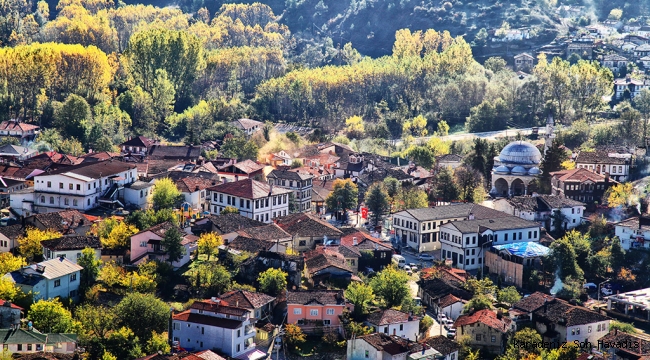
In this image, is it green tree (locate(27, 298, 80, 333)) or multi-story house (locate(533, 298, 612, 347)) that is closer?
green tree (locate(27, 298, 80, 333))

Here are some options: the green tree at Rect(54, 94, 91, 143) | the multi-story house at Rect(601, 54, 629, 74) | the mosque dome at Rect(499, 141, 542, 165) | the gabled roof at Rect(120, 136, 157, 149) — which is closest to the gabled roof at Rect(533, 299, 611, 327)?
the mosque dome at Rect(499, 141, 542, 165)

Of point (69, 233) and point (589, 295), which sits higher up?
point (69, 233)

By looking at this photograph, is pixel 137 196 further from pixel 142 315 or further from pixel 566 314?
pixel 566 314

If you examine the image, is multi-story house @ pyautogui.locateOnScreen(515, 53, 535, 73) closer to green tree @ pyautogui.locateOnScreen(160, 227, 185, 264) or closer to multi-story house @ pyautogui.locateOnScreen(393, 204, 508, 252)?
multi-story house @ pyautogui.locateOnScreen(393, 204, 508, 252)

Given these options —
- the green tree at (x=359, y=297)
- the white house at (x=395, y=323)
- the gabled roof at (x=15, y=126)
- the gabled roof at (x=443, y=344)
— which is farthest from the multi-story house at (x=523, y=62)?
the gabled roof at (x=443, y=344)

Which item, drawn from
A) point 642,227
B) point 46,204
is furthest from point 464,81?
point 46,204

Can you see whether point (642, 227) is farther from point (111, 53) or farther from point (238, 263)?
point (111, 53)
